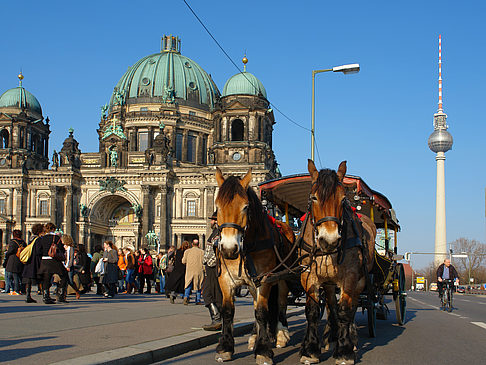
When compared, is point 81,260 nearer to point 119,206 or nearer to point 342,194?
point 342,194

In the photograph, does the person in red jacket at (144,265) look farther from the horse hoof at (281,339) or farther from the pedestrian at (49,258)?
the horse hoof at (281,339)

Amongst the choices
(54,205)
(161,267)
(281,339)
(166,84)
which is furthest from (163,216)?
(281,339)

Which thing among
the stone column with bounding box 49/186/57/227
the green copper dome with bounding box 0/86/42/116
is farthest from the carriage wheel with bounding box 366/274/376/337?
the green copper dome with bounding box 0/86/42/116

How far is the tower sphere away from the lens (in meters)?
133

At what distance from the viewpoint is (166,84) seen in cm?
7644

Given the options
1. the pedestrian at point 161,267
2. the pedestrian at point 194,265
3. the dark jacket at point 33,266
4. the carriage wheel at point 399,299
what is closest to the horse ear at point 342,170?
the carriage wheel at point 399,299

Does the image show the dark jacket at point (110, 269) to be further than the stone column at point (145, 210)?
A: No

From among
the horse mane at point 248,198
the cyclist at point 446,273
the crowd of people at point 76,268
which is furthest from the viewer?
the cyclist at point 446,273

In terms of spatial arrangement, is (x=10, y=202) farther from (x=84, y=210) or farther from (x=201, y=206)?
(x=201, y=206)

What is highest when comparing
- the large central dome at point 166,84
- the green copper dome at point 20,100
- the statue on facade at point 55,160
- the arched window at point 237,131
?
the large central dome at point 166,84

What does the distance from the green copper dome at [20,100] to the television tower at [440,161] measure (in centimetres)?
8180

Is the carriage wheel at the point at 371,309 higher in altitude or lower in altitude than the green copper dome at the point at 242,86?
lower

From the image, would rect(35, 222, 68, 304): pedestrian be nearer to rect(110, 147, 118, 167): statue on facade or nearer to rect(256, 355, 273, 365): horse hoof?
rect(256, 355, 273, 365): horse hoof

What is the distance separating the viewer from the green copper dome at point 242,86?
6644 centimetres
